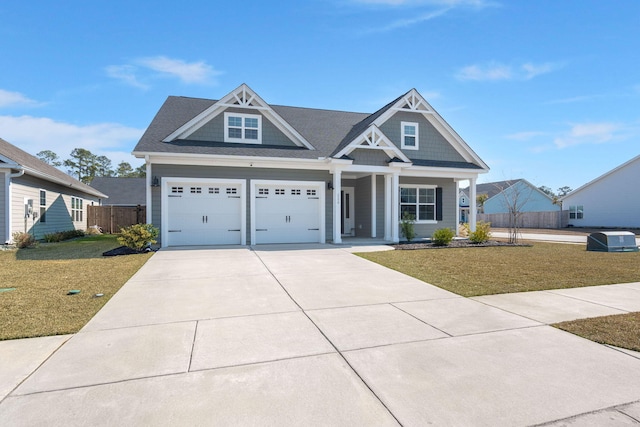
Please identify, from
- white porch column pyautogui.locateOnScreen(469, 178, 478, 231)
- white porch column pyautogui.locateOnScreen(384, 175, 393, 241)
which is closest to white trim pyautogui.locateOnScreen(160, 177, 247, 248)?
white porch column pyautogui.locateOnScreen(384, 175, 393, 241)

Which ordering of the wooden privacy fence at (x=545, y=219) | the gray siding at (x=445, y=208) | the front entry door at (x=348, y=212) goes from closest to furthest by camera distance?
1. the gray siding at (x=445, y=208)
2. the front entry door at (x=348, y=212)
3. the wooden privacy fence at (x=545, y=219)

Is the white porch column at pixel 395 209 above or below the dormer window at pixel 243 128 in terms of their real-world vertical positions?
below

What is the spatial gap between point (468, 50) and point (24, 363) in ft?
48.0

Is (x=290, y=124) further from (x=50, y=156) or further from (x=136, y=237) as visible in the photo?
(x=50, y=156)

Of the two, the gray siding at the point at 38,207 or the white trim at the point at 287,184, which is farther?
the gray siding at the point at 38,207

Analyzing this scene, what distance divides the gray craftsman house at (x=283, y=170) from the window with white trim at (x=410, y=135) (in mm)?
48

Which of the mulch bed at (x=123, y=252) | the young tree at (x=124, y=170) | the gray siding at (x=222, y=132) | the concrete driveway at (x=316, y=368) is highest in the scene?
the young tree at (x=124, y=170)

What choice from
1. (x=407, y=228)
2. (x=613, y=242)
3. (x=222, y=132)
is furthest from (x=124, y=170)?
(x=613, y=242)


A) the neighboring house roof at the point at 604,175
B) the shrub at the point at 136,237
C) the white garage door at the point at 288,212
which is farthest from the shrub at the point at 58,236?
the neighboring house roof at the point at 604,175

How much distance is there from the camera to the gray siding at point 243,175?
12.7 m

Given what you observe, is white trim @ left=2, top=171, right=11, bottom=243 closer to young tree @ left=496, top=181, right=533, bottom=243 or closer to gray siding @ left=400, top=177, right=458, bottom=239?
gray siding @ left=400, top=177, right=458, bottom=239

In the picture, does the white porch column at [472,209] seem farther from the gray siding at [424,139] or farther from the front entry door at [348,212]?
the front entry door at [348,212]

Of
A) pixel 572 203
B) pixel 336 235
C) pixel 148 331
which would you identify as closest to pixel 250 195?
pixel 336 235

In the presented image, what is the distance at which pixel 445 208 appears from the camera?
17.1 metres
